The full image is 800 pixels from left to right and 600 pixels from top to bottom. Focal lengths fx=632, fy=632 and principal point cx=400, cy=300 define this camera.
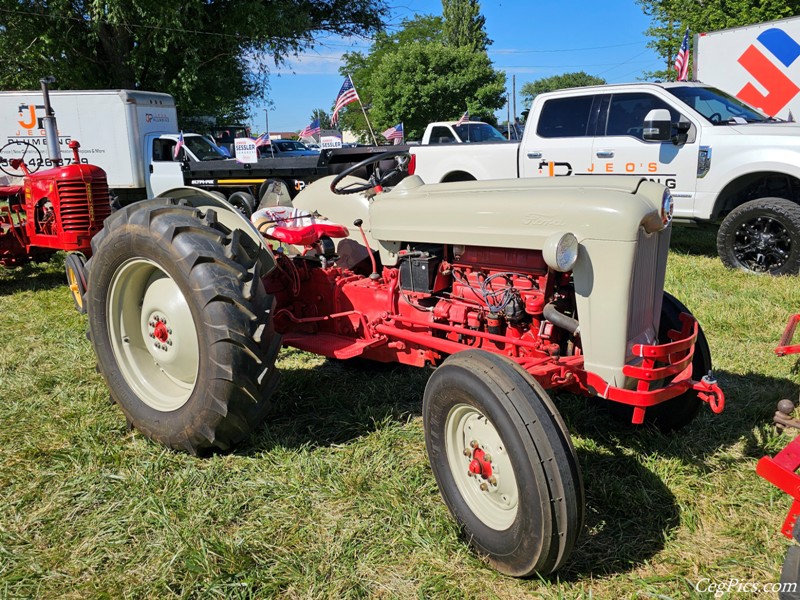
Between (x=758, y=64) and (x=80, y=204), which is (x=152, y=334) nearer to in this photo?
(x=80, y=204)

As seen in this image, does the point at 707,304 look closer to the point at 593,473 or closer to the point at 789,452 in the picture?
the point at 593,473

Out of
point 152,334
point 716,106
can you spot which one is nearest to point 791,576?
point 152,334

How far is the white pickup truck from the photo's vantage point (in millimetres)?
6469

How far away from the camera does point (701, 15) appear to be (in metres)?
17.1

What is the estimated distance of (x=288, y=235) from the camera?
3502mm

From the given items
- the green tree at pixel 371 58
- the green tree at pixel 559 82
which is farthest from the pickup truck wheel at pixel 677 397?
the green tree at pixel 559 82

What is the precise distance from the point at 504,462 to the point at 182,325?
5.61ft

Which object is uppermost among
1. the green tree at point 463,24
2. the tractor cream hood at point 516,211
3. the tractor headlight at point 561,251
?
the green tree at point 463,24

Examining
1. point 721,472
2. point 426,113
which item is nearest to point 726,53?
point 721,472

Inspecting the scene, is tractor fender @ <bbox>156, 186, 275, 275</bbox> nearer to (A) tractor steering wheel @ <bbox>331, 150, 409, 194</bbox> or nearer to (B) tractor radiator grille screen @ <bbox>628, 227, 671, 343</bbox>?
(A) tractor steering wheel @ <bbox>331, 150, 409, 194</bbox>

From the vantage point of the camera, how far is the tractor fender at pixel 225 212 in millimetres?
3225

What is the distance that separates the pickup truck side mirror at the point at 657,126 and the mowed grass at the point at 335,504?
352cm

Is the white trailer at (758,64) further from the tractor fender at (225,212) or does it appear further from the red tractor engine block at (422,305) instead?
the tractor fender at (225,212)

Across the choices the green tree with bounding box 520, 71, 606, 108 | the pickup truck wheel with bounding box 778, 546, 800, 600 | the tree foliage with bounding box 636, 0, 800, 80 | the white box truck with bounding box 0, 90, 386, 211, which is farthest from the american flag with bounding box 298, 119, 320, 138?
the green tree with bounding box 520, 71, 606, 108
